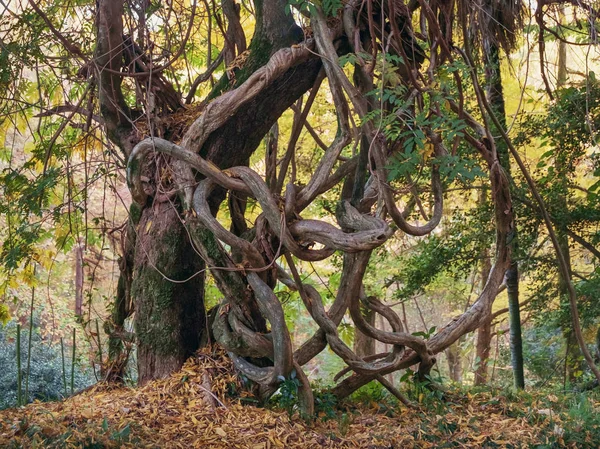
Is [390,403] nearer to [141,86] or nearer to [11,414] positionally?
[11,414]

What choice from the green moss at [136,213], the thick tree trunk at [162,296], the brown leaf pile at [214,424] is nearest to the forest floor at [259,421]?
the brown leaf pile at [214,424]

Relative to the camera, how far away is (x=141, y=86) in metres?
3.79

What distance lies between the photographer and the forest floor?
280 centimetres

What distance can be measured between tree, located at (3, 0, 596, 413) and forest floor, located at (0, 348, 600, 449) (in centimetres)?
18

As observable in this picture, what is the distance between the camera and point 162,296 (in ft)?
11.9

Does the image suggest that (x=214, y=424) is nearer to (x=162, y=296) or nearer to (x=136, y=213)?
(x=162, y=296)

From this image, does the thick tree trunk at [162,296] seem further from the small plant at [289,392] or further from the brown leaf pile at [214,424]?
the small plant at [289,392]

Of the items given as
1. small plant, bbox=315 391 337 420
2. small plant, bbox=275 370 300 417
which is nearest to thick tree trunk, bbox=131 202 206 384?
small plant, bbox=275 370 300 417

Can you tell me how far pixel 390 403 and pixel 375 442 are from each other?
2.44 feet

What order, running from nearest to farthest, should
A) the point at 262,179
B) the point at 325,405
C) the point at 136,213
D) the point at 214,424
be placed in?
the point at 214,424
the point at 262,179
the point at 325,405
the point at 136,213

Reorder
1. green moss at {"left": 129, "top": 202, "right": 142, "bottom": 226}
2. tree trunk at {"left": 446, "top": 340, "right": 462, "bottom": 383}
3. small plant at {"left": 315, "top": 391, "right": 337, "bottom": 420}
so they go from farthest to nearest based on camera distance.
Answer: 1. tree trunk at {"left": 446, "top": 340, "right": 462, "bottom": 383}
2. green moss at {"left": 129, "top": 202, "right": 142, "bottom": 226}
3. small plant at {"left": 315, "top": 391, "right": 337, "bottom": 420}

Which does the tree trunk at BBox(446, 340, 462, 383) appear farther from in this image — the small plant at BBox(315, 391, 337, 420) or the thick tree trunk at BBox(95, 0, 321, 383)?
the thick tree trunk at BBox(95, 0, 321, 383)

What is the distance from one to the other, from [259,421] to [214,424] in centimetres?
22

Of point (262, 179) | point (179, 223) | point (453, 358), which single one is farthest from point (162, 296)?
point (453, 358)
